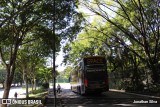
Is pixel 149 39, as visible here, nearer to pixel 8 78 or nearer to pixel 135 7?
pixel 135 7

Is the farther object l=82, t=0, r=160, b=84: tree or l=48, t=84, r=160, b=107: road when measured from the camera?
l=82, t=0, r=160, b=84: tree

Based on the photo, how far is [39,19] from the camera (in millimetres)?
21688

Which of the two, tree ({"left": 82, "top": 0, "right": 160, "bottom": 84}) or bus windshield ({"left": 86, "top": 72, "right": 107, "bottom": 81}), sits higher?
tree ({"left": 82, "top": 0, "right": 160, "bottom": 84})

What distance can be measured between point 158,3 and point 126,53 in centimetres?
1348

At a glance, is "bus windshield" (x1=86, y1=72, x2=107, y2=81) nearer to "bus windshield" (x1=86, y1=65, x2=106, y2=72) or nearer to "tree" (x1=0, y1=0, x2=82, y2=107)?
"bus windshield" (x1=86, y1=65, x2=106, y2=72)

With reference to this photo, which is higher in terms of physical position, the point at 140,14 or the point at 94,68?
the point at 140,14

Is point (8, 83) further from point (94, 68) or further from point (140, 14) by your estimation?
point (140, 14)

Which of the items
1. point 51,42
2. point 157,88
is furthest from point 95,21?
point 51,42

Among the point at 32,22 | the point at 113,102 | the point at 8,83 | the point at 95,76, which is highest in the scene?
the point at 32,22

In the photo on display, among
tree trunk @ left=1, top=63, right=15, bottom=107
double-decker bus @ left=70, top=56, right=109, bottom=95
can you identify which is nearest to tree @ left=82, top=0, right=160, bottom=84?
double-decker bus @ left=70, top=56, right=109, bottom=95

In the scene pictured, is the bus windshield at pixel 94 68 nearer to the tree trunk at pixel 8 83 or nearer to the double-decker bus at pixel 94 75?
the double-decker bus at pixel 94 75

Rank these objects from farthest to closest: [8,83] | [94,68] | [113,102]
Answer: [94,68], [113,102], [8,83]

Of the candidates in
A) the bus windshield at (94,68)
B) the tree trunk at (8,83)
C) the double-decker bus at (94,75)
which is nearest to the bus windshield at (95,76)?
the double-decker bus at (94,75)

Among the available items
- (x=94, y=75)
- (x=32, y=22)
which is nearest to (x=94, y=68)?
(x=94, y=75)
